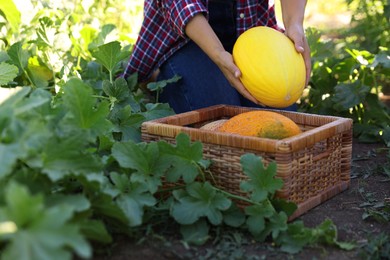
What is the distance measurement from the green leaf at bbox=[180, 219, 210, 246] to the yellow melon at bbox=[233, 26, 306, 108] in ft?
2.11

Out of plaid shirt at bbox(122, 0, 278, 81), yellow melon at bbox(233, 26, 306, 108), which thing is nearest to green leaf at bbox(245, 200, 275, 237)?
yellow melon at bbox(233, 26, 306, 108)

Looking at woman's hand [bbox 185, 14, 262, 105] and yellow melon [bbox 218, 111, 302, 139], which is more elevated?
woman's hand [bbox 185, 14, 262, 105]

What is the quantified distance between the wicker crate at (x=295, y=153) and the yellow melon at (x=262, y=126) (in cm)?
8

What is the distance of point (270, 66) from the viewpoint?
7.54 ft

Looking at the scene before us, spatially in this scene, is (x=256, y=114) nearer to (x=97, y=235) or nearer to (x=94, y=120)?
(x=94, y=120)

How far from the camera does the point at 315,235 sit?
184 centimetres

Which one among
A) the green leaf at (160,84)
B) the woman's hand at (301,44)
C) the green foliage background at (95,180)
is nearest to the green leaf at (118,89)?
the green foliage background at (95,180)

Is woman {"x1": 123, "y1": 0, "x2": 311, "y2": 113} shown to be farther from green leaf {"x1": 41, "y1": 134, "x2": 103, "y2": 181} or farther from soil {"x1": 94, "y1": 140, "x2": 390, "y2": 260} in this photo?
green leaf {"x1": 41, "y1": 134, "x2": 103, "y2": 181}

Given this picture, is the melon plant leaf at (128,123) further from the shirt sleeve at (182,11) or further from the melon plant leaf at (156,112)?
the shirt sleeve at (182,11)

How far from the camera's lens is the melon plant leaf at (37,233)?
4.42ft

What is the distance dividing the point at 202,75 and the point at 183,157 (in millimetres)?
1024

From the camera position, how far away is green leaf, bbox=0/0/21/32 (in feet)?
9.81

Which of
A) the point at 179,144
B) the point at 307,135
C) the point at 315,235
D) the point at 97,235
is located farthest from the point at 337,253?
the point at 97,235

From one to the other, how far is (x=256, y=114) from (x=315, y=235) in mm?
510
